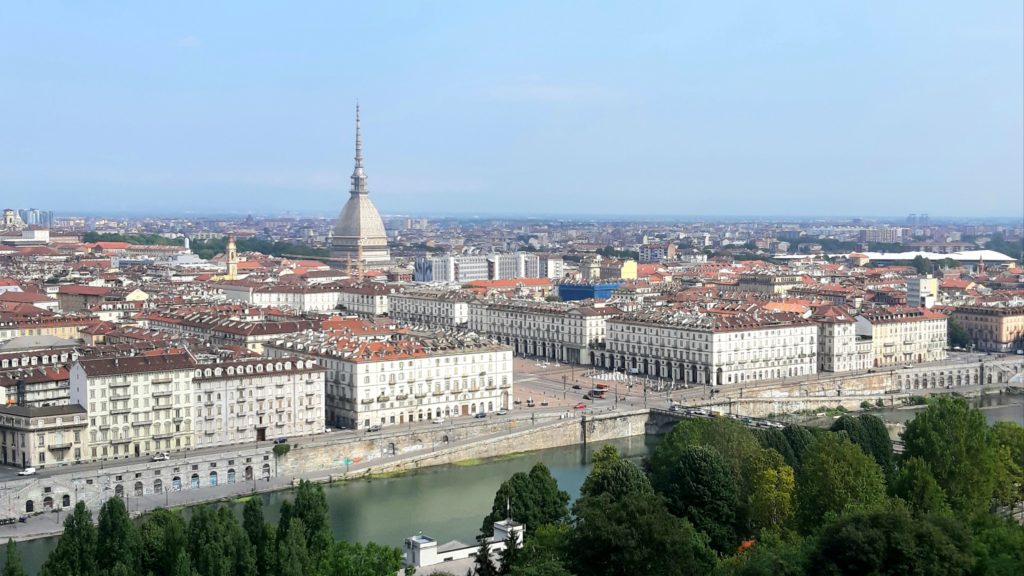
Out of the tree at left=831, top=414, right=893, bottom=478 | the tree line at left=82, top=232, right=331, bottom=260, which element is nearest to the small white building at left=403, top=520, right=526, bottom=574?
the tree at left=831, top=414, right=893, bottom=478

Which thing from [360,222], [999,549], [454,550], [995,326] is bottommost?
[454,550]

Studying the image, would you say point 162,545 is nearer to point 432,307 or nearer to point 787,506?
point 787,506

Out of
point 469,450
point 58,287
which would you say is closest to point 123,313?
point 58,287

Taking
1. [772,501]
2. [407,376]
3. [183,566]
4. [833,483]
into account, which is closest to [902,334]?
[407,376]

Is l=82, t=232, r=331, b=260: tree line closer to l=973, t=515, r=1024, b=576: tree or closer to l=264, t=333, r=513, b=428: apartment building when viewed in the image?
l=264, t=333, r=513, b=428: apartment building

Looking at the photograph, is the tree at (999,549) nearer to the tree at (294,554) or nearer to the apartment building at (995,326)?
the tree at (294,554)

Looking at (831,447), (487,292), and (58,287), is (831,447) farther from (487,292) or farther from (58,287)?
(58,287)

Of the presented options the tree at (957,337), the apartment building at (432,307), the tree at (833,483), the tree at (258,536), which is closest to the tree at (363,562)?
the tree at (258,536)
